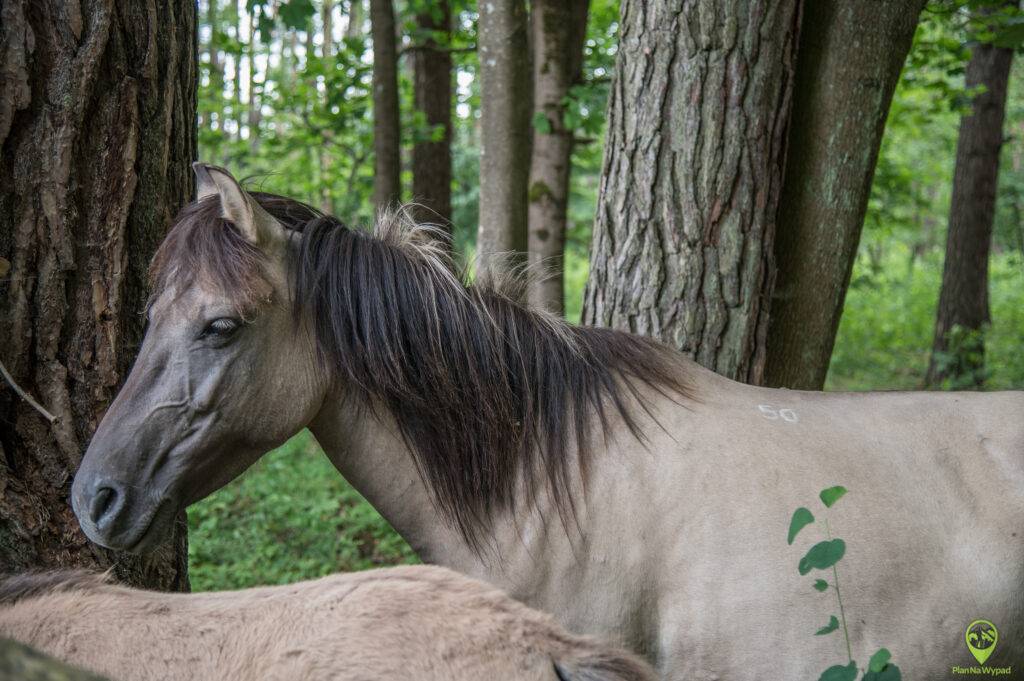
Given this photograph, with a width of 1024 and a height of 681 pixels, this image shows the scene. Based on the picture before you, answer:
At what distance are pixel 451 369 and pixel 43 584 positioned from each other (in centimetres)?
124

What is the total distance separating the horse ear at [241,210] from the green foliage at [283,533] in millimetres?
2519

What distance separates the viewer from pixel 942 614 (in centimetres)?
244

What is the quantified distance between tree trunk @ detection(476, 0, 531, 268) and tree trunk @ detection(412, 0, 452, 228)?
235 centimetres

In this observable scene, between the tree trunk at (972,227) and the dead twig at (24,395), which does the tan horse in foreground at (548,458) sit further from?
the tree trunk at (972,227)

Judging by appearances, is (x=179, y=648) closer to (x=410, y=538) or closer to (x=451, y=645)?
(x=451, y=645)

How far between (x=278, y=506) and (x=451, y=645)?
17.1 feet

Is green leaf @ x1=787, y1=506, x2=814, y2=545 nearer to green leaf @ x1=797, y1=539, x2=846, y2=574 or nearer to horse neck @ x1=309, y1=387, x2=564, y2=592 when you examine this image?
green leaf @ x1=797, y1=539, x2=846, y2=574

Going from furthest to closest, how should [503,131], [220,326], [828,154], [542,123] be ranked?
[542,123] < [503,131] < [828,154] < [220,326]

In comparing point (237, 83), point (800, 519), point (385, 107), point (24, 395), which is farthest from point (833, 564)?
point (237, 83)

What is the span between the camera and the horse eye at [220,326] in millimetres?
2289

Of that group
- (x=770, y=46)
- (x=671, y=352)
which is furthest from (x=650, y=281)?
(x=770, y=46)

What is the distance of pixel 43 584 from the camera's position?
1.87 m

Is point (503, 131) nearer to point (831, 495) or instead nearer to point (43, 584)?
point (831, 495)

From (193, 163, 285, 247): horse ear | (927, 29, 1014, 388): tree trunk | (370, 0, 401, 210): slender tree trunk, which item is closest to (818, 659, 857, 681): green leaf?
(193, 163, 285, 247): horse ear
